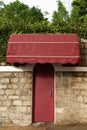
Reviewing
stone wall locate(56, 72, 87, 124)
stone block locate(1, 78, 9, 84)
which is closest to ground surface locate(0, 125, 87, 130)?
stone wall locate(56, 72, 87, 124)

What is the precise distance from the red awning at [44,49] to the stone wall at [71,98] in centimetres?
107

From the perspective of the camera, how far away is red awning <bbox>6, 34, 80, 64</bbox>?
37.2 feet

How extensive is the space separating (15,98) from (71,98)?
2.22 m

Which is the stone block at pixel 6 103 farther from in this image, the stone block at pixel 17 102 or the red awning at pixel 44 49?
the red awning at pixel 44 49

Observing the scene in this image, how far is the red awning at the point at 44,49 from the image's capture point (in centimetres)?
1133

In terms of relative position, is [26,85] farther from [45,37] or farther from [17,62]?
[45,37]

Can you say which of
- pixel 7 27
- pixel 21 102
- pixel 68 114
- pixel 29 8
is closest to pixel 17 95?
pixel 21 102

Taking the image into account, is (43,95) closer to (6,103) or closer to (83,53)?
(6,103)

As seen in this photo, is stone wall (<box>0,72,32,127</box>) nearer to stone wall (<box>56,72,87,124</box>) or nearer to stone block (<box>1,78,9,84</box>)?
stone block (<box>1,78,9,84</box>)

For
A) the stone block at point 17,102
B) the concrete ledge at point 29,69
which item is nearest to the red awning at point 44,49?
the concrete ledge at point 29,69

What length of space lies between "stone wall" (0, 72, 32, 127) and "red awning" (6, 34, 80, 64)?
1084 millimetres

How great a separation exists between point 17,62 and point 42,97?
1984mm

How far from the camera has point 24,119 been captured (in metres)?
12.1

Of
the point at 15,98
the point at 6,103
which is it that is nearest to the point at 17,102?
the point at 15,98
